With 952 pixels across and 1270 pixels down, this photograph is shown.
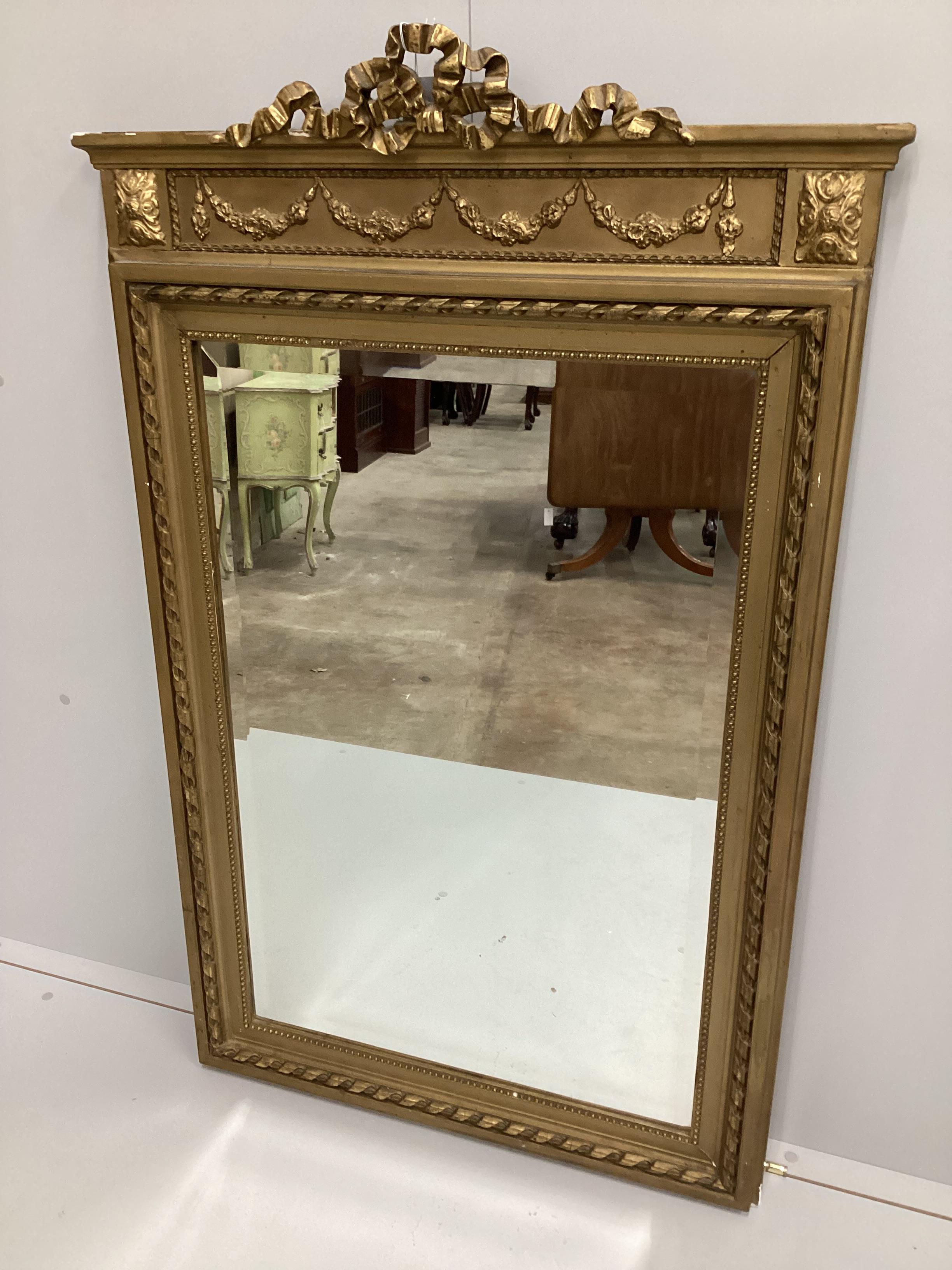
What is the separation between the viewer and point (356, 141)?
1.03 meters

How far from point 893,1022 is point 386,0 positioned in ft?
4.30

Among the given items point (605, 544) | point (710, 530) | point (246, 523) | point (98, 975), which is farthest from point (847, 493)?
point (98, 975)

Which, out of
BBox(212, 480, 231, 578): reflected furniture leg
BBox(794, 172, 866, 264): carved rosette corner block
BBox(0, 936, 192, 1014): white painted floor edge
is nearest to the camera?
BBox(794, 172, 866, 264): carved rosette corner block

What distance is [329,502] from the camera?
4.09ft

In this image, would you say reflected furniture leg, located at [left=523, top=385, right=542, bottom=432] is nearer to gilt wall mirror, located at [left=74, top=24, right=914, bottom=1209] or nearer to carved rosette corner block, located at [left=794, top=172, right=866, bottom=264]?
gilt wall mirror, located at [left=74, top=24, right=914, bottom=1209]

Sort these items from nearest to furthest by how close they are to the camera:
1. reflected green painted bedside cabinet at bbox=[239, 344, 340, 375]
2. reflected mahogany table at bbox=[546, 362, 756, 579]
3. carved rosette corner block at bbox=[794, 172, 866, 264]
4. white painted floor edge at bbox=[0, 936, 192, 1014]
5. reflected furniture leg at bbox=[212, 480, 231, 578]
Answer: carved rosette corner block at bbox=[794, 172, 866, 264] → reflected mahogany table at bbox=[546, 362, 756, 579] → reflected green painted bedside cabinet at bbox=[239, 344, 340, 375] → reflected furniture leg at bbox=[212, 480, 231, 578] → white painted floor edge at bbox=[0, 936, 192, 1014]

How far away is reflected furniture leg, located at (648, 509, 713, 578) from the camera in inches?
43.9

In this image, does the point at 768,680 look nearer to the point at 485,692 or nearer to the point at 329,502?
the point at 485,692

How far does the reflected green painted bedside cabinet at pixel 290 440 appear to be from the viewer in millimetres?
1190

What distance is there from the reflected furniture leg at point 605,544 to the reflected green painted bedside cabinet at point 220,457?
16.3 inches

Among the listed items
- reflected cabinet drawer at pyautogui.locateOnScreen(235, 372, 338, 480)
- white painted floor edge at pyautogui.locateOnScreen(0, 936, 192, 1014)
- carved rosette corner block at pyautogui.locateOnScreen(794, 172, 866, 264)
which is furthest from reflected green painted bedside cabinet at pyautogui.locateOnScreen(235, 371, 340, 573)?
white painted floor edge at pyautogui.locateOnScreen(0, 936, 192, 1014)

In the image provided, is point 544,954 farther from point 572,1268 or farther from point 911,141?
point 911,141

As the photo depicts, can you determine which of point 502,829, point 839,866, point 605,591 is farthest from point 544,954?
point 605,591

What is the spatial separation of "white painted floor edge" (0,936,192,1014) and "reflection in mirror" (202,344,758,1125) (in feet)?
0.77
